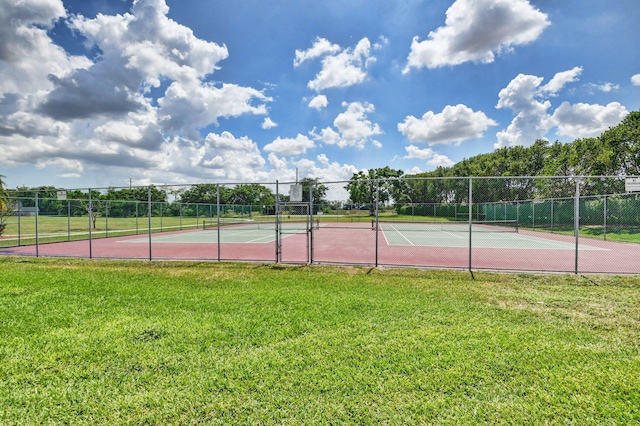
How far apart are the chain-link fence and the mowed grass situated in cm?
289

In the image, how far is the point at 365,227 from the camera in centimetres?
1712

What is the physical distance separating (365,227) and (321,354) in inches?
547

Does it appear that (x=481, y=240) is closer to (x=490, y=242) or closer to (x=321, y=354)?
(x=490, y=242)

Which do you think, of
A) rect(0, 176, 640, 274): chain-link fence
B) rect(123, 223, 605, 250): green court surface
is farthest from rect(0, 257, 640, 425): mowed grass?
rect(123, 223, 605, 250): green court surface

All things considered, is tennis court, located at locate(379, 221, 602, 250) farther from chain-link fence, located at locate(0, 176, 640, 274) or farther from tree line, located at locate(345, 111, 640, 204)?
tree line, located at locate(345, 111, 640, 204)

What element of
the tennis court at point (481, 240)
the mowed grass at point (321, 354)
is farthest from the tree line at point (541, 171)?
the mowed grass at point (321, 354)

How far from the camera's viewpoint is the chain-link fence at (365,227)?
32.2 feet

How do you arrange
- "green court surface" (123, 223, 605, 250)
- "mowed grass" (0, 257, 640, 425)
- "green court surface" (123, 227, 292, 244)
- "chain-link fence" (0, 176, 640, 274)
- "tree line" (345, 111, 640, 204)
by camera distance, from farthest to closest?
"tree line" (345, 111, 640, 204) → "green court surface" (123, 227, 292, 244) → "green court surface" (123, 223, 605, 250) → "chain-link fence" (0, 176, 640, 274) → "mowed grass" (0, 257, 640, 425)

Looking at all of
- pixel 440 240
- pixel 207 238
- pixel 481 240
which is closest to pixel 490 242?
pixel 481 240

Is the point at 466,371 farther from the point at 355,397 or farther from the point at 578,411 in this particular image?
the point at 355,397

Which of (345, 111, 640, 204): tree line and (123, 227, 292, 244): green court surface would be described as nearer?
(123, 227, 292, 244): green court surface

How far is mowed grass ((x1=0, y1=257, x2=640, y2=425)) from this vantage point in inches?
101

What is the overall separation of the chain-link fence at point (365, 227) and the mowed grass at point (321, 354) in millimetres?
2890

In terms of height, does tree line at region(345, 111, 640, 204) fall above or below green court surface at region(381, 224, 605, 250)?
above
